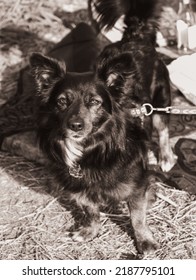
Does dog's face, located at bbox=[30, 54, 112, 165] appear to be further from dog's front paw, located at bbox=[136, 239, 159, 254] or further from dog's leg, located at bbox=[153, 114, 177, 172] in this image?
dog's leg, located at bbox=[153, 114, 177, 172]

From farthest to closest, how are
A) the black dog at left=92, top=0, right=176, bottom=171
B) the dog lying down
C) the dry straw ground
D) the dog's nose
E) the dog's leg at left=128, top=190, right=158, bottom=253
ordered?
the black dog at left=92, top=0, right=176, bottom=171 < the dry straw ground < the dog's leg at left=128, top=190, right=158, bottom=253 < the dog lying down < the dog's nose

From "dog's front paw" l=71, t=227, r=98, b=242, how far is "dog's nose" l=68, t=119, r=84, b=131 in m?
0.94

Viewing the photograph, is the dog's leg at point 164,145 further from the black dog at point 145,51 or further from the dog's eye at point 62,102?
the dog's eye at point 62,102

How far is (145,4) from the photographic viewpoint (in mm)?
3701

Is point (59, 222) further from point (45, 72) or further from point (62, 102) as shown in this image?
point (45, 72)

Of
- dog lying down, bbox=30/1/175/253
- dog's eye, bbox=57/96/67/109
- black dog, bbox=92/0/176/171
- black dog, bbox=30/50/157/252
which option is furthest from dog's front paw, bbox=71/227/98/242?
dog's eye, bbox=57/96/67/109

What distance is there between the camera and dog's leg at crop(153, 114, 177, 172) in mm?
3984

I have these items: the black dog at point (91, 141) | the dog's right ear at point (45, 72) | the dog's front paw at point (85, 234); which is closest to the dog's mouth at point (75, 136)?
the black dog at point (91, 141)

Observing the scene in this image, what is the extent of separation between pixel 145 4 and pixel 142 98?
0.81m

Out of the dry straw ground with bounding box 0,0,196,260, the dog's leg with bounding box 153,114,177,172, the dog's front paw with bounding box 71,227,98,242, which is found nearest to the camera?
the dry straw ground with bounding box 0,0,196,260

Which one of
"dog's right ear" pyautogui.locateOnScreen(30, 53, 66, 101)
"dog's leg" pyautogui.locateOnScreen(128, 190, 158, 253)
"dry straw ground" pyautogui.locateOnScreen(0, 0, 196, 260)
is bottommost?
"dry straw ground" pyautogui.locateOnScreen(0, 0, 196, 260)
